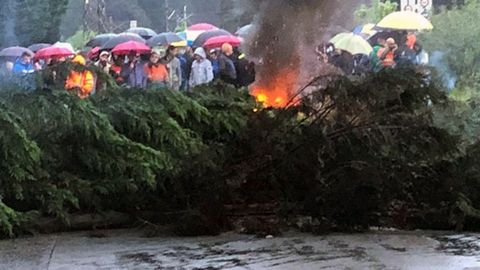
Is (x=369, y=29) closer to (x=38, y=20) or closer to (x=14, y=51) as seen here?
(x=38, y=20)

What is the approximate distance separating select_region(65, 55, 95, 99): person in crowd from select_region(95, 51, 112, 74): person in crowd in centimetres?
34

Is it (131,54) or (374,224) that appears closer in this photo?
(374,224)

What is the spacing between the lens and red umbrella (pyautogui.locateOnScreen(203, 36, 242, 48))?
10484mm

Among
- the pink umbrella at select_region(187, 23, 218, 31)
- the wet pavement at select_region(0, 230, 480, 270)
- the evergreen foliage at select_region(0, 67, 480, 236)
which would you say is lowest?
the wet pavement at select_region(0, 230, 480, 270)

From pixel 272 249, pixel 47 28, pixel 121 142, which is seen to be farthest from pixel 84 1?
pixel 272 249

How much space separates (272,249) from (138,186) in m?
1.45

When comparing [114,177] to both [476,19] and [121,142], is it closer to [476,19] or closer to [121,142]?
[121,142]

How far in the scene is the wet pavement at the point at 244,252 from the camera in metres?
6.00

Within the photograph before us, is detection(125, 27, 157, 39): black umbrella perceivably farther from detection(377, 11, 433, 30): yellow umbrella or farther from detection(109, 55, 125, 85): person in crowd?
detection(377, 11, 433, 30): yellow umbrella

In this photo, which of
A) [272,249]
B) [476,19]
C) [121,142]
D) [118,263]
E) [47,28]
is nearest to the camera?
[118,263]

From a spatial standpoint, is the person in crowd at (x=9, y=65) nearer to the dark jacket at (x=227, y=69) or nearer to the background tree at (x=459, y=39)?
the dark jacket at (x=227, y=69)

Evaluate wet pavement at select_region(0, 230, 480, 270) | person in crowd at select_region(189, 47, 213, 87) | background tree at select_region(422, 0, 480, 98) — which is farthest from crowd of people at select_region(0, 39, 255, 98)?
background tree at select_region(422, 0, 480, 98)

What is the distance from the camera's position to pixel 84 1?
998 cm

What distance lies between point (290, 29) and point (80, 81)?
12.9ft
